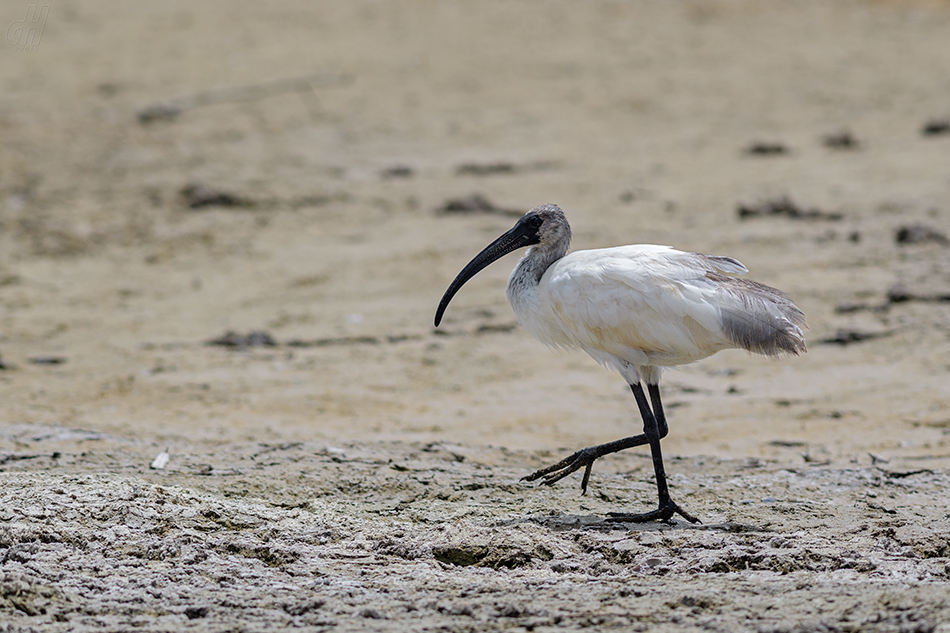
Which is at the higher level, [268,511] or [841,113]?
[841,113]

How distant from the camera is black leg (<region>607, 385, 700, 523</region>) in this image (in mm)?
4527

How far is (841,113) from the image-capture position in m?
12.8

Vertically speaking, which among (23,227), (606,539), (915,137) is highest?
(915,137)

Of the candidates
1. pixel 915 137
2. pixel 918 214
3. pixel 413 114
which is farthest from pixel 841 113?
pixel 413 114

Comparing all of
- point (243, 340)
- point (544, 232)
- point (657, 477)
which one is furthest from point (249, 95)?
point (657, 477)

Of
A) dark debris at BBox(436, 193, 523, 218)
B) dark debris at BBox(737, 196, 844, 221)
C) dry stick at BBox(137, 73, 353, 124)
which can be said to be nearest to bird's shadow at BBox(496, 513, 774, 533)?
dark debris at BBox(737, 196, 844, 221)

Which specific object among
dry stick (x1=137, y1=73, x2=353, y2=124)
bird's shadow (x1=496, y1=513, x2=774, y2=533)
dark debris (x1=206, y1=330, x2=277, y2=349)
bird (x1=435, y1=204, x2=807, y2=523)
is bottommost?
dark debris (x1=206, y1=330, x2=277, y2=349)

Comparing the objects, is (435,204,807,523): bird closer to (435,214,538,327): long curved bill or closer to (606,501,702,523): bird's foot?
(606,501,702,523): bird's foot

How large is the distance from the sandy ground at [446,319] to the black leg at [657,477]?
0.16 meters

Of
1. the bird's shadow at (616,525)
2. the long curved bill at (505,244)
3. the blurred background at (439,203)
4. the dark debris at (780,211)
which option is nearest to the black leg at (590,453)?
the bird's shadow at (616,525)

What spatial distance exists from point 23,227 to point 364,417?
5376mm

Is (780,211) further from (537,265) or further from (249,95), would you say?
(249,95)

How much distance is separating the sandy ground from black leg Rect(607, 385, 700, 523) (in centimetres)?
16

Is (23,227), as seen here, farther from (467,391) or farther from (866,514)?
(866,514)
